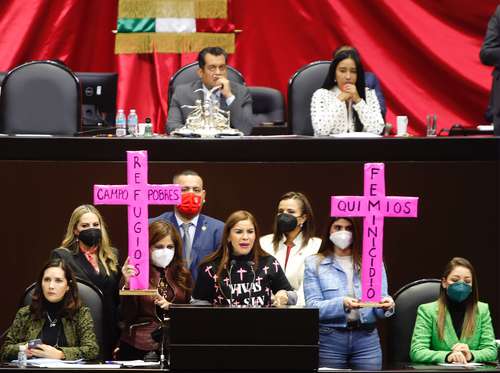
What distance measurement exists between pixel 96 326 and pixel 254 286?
0.84m

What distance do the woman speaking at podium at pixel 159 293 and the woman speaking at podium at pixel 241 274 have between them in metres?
0.15

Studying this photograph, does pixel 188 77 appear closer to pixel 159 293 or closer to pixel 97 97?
pixel 97 97

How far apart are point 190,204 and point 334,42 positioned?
4.85m

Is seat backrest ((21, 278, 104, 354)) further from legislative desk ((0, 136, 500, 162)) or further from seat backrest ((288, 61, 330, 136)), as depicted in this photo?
→ seat backrest ((288, 61, 330, 136))

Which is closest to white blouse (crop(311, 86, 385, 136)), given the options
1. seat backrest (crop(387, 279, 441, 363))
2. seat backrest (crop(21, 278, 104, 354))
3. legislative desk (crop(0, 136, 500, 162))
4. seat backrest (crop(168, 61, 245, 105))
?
legislative desk (crop(0, 136, 500, 162))

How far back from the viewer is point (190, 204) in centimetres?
718

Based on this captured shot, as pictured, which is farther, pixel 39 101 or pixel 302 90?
pixel 302 90

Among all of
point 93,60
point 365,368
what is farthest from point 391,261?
point 93,60

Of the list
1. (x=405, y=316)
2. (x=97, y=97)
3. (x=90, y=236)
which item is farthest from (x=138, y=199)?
(x=97, y=97)

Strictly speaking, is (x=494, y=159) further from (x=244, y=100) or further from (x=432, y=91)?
(x=432, y=91)

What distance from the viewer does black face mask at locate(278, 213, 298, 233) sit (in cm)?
693

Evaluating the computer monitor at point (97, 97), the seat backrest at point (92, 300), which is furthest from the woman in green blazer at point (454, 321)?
the computer monitor at point (97, 97)

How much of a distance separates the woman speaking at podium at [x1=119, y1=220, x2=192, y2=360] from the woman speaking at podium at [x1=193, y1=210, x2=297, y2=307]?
0.15 m

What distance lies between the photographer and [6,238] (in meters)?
7.68
